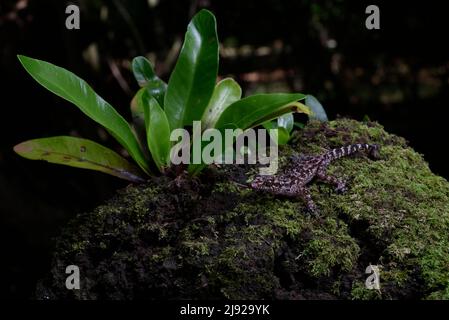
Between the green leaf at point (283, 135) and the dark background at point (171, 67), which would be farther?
the dark background at point (171, 67)

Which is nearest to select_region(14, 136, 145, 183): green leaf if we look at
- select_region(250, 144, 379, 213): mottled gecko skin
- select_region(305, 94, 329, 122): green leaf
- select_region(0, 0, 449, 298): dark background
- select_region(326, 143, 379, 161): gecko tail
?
select_region(250, 144, 379, 213): mottled gecko skin

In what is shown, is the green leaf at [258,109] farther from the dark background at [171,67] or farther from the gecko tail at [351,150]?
the dark background at [171,67]

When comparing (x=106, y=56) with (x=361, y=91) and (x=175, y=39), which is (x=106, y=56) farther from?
(x=361, y=91)

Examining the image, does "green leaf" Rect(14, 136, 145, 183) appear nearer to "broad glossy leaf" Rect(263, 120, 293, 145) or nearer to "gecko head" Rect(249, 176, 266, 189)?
"gecko head" Rect(249, 176, 266, 189)

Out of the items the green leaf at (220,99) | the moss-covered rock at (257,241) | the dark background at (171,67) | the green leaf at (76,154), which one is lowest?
the moss-covered rock at (257,241)

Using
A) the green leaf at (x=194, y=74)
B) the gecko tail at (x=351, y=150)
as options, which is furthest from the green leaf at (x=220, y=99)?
the gecko tail at (x=351, y=150)

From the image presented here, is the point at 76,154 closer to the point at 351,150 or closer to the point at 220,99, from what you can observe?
the point at 220,99

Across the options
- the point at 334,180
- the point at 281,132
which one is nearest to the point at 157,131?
the point at 281,132
